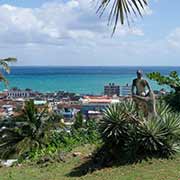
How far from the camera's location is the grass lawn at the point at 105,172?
755 cm

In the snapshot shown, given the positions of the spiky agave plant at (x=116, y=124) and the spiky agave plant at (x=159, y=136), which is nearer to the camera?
the spiky agave plant at (x=159, y=136)

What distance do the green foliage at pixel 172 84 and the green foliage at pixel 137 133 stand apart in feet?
12.0

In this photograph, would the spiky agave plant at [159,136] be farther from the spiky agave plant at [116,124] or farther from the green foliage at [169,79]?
the green foliage at [169,79]

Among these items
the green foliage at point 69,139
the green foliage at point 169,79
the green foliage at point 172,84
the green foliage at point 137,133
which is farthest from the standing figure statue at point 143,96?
the green foliage at point 169,79

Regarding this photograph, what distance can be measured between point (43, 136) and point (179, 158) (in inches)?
225

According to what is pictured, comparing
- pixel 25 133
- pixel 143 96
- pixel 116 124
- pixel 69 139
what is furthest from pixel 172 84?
pixel 116 124

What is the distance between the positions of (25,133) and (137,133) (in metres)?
5.86

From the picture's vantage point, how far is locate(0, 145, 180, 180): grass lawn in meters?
7.55

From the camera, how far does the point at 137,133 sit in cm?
866

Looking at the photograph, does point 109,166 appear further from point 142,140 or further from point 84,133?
point 84,133

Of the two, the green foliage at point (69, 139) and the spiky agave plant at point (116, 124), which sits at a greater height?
the spiky agave plant at point (116, 124)

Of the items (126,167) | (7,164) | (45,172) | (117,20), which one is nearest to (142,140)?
(126,167)

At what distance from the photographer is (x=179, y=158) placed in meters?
8.57

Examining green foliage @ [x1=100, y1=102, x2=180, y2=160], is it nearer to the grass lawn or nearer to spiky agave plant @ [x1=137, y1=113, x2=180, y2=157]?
spiky agave plant @ [x1=137, y1=113, x2=180, y2=157]
